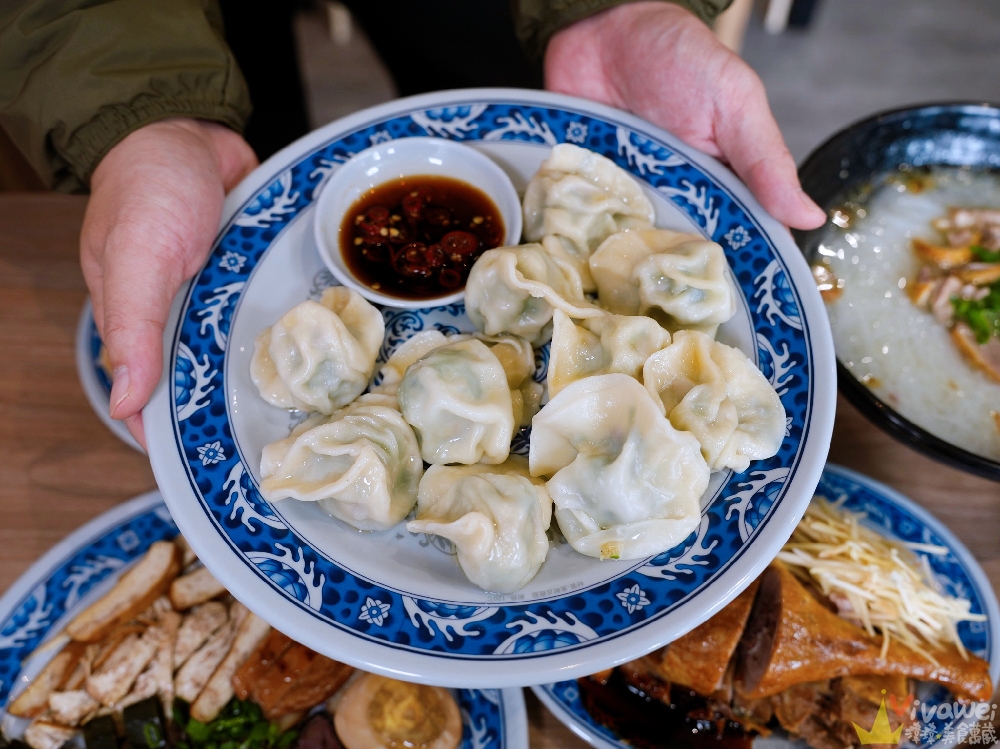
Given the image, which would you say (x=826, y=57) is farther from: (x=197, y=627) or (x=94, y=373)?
(x=197, y=627)

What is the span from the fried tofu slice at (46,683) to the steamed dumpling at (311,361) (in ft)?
4.23

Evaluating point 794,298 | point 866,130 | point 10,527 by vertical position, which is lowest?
point 10,527

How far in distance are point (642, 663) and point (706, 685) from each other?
0.73 ft

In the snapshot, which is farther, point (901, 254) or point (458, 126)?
point (901, 254)

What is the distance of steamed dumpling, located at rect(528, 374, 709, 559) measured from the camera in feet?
6.64

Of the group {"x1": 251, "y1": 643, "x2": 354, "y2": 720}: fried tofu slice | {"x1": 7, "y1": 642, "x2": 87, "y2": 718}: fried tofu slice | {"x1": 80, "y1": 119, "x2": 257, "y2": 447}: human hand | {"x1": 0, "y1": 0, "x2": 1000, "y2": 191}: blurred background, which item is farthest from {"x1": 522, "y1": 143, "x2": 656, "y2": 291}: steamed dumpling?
{"x1": 0, "y1": 0, "x2": 1000, "y2": 191}: blurred background

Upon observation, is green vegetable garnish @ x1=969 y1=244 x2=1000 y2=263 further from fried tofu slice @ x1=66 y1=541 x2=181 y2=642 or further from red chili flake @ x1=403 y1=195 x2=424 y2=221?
fried tofu slice @ x1=66 y1=541 x2=181 y2=642

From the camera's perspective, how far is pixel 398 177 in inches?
117

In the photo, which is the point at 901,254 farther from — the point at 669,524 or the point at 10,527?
the point at 10,527

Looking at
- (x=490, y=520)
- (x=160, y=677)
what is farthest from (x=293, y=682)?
(x=490, y=520)

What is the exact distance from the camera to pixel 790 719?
7.82 feet

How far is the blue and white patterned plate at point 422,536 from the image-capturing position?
1.87m

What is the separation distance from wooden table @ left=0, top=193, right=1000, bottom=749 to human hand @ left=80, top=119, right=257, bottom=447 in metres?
0.77

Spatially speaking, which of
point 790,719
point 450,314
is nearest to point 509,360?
point 450,314
